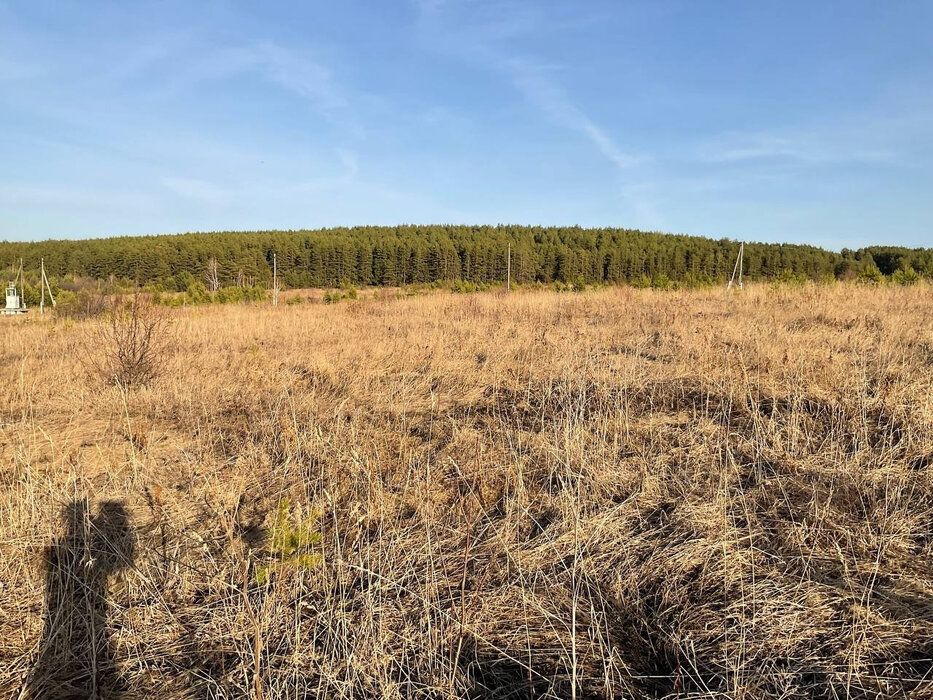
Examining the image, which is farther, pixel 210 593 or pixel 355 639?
pixel 210 593

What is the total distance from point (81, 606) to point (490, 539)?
169cm

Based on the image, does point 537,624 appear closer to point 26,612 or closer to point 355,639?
point 355,639

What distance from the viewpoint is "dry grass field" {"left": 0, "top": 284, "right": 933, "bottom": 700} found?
1610mm

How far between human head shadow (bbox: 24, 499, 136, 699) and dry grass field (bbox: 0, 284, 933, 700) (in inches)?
0.4

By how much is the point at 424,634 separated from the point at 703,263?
185 feet

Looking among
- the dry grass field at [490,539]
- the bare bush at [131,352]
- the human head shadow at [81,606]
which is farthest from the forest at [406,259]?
the human head shadow at [81,606]

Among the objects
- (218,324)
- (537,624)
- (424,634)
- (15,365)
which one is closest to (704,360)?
(537,624)

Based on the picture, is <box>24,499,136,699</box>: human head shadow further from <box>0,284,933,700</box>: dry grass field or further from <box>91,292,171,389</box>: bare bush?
<box>91,292,171,389</box>: bare bush

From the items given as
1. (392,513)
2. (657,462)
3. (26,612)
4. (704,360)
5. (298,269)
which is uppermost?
(298,269)

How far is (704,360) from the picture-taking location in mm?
4727

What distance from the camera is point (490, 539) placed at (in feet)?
7.39

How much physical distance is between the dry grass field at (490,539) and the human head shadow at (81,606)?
10mm

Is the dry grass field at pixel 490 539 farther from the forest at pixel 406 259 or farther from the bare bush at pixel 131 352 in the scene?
the forest at pixel 406 259

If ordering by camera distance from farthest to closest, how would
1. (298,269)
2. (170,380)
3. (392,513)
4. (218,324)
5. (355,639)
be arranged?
(298,269) < (218,324) < (170,380) < (392,513) < (355,639)
